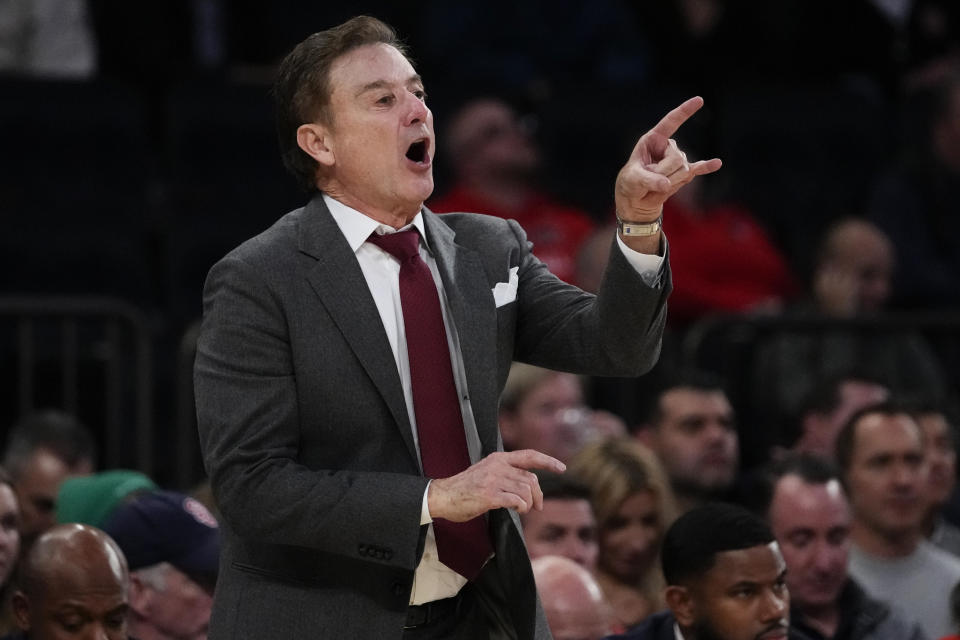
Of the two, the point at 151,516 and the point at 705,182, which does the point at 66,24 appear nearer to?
the point at 705,182

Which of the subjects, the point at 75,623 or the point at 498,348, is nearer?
the point at 498,348

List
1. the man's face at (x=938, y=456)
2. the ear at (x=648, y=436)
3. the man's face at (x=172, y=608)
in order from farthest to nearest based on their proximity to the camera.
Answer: the ear at (x=648, y=436) → the man's face at (x=938, y=456) → the man's face at (x=172, y=608)

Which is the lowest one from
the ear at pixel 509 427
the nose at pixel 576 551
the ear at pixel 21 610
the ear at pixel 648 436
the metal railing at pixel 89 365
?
the nose at pixel 576 551

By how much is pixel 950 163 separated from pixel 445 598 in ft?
18.7

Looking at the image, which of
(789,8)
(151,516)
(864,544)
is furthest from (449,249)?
(789,8)

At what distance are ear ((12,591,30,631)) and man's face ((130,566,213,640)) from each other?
457 mm

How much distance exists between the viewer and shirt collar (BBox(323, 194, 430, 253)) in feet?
9.17

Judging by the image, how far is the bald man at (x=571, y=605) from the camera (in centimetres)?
432

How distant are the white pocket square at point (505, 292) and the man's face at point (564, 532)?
6.98 ft

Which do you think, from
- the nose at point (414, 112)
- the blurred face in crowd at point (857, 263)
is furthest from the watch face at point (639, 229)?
the blurred face in crowd at point (857, 263)

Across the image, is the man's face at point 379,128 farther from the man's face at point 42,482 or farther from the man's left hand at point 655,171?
the man's face at point 42,482

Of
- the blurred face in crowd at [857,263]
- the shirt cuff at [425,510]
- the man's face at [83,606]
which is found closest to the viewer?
the shirt cuff at [425,510]

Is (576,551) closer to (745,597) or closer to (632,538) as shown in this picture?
(632,538)

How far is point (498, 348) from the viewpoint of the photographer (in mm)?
2832
